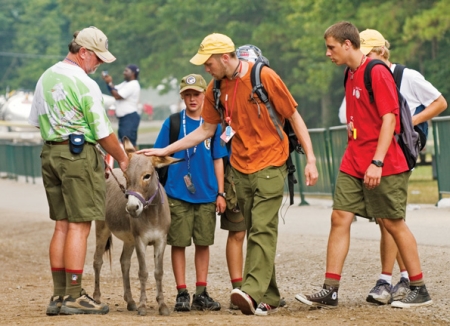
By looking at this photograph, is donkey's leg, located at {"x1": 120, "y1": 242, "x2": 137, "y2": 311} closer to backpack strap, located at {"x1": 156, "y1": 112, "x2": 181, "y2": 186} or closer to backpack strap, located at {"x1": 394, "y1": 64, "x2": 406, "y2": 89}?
backpack strap, located at {"x1": 156, "y1": 112, "x2": 181, "y2": 186}

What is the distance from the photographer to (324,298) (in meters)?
8.88

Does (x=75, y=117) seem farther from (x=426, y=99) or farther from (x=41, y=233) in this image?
(x=41, y=233)

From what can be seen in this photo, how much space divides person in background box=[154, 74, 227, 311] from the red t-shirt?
1.24 metres

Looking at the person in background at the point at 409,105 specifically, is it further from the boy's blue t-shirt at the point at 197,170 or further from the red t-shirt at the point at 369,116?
the boy's blue t-shirt at the point at 197,170

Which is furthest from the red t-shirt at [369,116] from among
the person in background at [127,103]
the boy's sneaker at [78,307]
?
the person in background at [127,103]

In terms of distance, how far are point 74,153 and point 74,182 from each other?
22 centimetres

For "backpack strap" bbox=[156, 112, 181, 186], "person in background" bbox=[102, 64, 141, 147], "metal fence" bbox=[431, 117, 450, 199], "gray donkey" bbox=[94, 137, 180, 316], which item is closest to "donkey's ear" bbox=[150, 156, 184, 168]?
"gray donkey" bbox=[94, 137, 180, 316]

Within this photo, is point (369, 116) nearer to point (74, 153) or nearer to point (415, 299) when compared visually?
point (415, 299)

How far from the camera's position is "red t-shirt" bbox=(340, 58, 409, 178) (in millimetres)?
8594

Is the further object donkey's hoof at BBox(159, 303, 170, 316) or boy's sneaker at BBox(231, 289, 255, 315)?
donkey's hoof at BBox(159, 303, 170, 316)

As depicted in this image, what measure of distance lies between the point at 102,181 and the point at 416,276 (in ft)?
8.10

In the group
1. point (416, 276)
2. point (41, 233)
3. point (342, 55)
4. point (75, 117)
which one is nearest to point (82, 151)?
point (75, 117)

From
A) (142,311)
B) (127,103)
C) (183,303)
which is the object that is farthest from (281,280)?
(127,103)

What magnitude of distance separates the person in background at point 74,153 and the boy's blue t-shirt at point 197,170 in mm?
657
